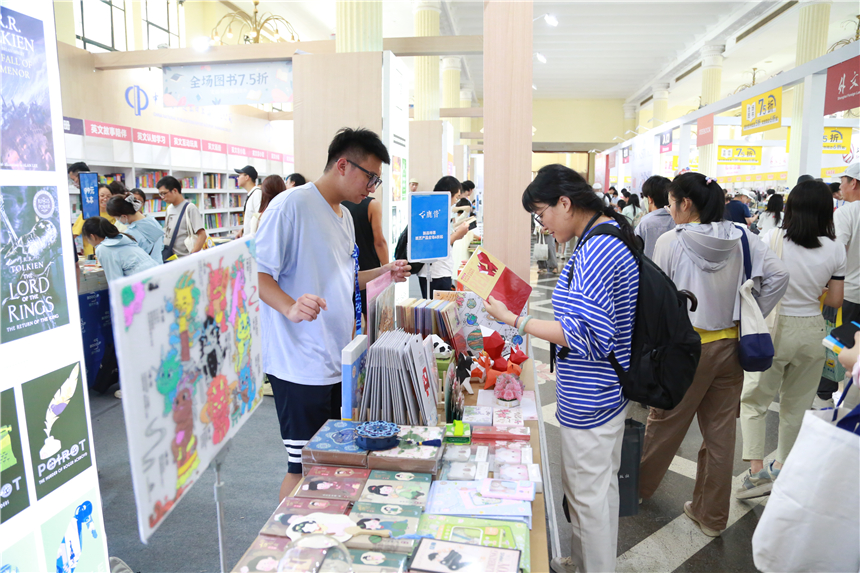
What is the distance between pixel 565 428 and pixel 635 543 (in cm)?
112

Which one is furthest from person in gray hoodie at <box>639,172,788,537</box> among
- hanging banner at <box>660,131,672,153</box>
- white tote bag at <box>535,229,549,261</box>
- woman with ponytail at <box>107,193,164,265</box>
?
hanging banner at <box>660,131,672,153</box>

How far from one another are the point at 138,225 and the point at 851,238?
5.64 meters

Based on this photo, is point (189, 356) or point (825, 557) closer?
point (189, 356)

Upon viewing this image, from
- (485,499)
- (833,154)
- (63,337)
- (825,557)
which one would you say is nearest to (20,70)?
(63,337)

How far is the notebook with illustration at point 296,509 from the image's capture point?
4.39 feet

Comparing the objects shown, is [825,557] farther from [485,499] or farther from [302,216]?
[302,216]

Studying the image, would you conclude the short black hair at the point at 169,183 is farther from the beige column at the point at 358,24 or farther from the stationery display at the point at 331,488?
the stationery display at the point at 331,488

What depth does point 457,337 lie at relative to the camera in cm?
263

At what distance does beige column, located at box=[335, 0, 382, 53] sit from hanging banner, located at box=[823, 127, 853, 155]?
1022 cm

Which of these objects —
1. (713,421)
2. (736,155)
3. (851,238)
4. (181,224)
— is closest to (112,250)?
(181,224)

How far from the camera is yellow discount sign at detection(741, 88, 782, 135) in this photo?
23.9 ft

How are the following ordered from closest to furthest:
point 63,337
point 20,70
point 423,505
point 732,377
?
point 423,505, point 20,70, point 63,337, point 732,377

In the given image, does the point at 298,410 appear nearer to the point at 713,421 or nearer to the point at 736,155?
the point at 713,421

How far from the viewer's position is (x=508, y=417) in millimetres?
2086
